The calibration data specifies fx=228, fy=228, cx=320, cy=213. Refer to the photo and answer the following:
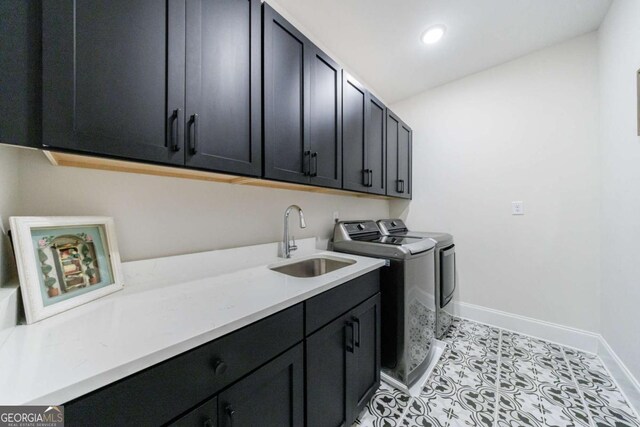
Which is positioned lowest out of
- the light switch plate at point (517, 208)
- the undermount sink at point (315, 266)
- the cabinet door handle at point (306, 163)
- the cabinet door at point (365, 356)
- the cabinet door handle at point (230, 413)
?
the cabinet door at point (365, 356)

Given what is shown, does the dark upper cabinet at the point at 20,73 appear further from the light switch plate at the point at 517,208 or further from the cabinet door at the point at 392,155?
the light switch plate at the point at 517,208

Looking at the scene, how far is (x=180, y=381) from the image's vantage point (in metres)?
0.56

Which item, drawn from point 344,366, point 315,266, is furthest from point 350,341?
point 315,266

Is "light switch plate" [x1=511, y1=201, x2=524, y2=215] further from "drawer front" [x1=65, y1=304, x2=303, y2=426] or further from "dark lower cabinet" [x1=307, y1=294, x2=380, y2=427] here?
"drawer front" [x1=65, y1=304, x2=303, y2=426]

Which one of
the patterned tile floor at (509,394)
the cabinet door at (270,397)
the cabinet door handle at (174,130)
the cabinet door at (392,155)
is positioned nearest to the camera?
the cabinet door at (270,397)

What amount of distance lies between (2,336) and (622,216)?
290 cm

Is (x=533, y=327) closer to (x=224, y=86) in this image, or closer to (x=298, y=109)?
(x=298, y=109)

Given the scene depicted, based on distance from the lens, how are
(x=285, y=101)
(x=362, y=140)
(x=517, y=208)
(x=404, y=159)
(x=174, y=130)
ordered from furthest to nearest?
1. (x=404, y=159)
2. (x=517, y=208)
3. (x=362, y=140)
4. (x=285, y=101)
5. (x=174, y=130)

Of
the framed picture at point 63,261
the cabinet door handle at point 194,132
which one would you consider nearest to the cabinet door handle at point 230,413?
the framed picture at point 63,261

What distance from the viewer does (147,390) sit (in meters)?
0.51

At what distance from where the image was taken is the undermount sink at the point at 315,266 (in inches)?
60.2

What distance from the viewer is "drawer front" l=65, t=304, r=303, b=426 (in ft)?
1.49

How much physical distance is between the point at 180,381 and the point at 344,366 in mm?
798

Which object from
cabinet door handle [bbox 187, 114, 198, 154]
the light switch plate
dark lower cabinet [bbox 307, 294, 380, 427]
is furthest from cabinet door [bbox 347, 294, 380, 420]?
the light switch plate
